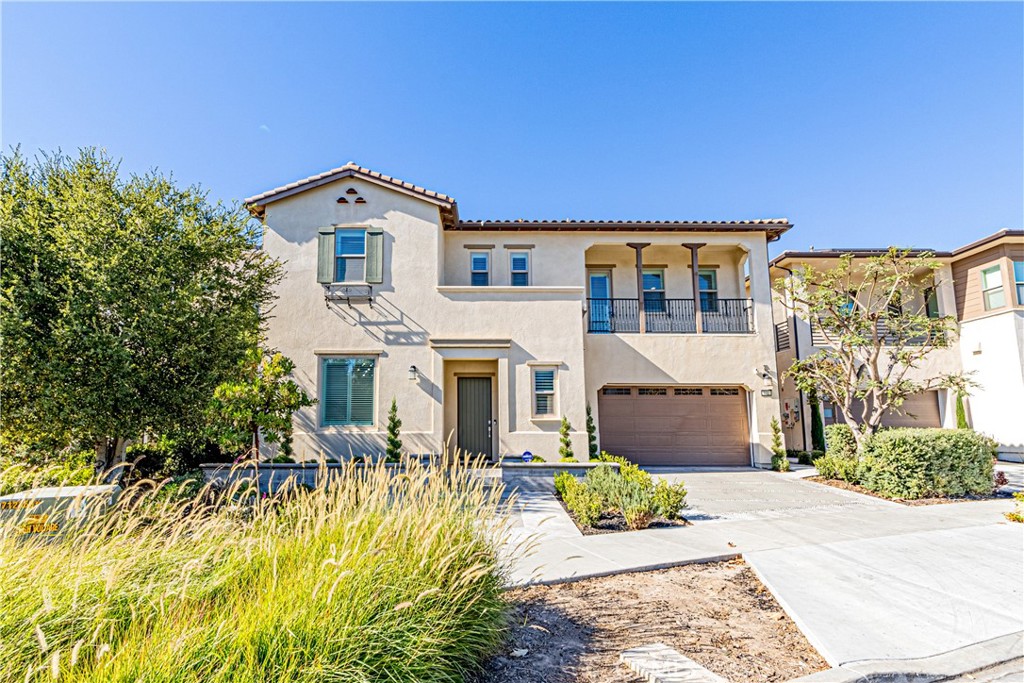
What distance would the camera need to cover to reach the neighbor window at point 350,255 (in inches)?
577

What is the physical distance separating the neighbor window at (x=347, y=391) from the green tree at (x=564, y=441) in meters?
5.15

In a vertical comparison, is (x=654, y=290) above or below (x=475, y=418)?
above

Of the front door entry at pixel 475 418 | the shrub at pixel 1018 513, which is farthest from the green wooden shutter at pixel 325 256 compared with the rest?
the shrub at pixel 1018 513

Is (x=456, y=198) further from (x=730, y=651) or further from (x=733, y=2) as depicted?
(x=730, y=651)

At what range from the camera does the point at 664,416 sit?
16.5m

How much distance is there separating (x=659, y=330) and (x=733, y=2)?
9678 millimetres

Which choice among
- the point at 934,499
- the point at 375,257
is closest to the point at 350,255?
the point at 375,257

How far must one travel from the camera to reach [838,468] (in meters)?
12.5

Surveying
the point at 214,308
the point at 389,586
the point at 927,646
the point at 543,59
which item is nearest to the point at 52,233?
the point at 214,308

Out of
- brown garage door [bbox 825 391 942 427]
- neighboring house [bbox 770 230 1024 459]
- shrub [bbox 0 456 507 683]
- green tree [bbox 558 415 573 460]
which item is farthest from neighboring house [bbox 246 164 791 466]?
shrub [bbox 0 456 507 683]

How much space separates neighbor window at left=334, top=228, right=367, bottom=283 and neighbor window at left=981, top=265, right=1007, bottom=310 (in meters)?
20.9

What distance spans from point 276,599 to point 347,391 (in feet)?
38.0

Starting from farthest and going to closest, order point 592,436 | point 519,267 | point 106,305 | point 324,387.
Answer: point 519,267, point 592,436, point 324,387, point 106,305

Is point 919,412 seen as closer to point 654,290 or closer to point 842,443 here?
point 842,443
